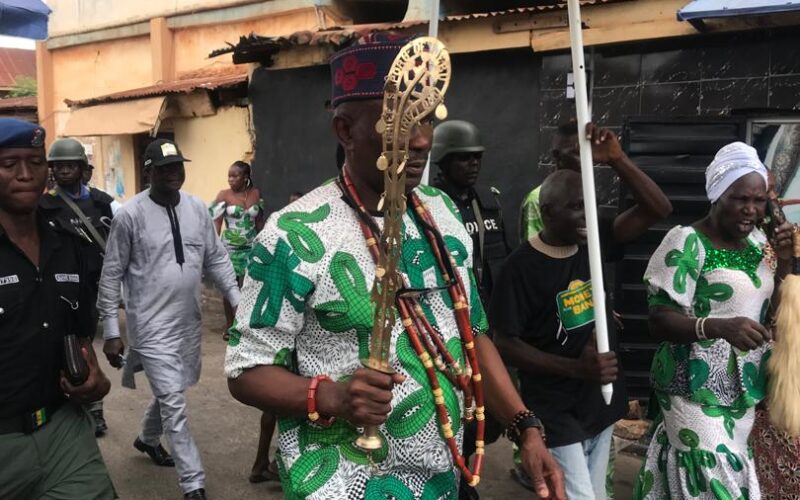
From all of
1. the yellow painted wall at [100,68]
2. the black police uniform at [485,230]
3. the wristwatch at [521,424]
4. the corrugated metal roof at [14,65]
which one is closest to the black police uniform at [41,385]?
the wristwatch at [521,424]

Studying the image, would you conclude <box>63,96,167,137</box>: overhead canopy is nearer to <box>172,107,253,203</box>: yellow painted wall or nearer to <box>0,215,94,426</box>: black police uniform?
<box>172,107,253,203</box>: yellow painted wall

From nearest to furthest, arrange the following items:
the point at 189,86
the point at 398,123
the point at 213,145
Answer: the point at 398,123 → the point at 189,86 → the point at 213,145

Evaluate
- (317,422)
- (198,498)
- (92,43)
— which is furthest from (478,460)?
(92,43)

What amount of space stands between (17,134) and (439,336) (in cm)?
191

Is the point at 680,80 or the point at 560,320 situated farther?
the point at 680,80

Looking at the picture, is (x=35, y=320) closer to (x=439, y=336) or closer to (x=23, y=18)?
(x=439, y=336)

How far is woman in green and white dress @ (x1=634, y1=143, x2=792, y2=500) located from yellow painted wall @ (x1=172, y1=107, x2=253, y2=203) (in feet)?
26.4

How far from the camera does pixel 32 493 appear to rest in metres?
2.96

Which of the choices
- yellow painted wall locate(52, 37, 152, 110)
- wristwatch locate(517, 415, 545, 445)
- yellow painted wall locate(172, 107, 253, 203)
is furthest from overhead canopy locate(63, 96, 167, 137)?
wristwatch locate(517, 415, 545, 445)

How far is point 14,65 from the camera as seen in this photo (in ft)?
87.7

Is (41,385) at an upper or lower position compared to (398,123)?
lower

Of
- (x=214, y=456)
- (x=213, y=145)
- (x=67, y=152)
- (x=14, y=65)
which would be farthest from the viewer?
(x=14, y=65)

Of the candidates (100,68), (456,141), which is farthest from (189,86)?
(456,141)

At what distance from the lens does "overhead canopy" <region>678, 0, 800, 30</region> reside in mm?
4488
